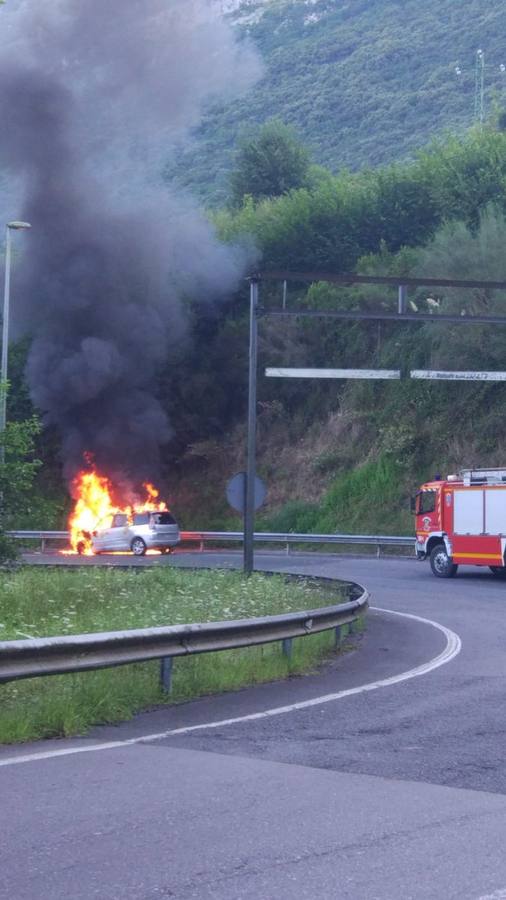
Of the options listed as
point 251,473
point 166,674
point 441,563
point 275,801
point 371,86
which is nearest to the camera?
point 275,801

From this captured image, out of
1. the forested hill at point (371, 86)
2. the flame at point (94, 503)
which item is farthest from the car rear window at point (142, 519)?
the forested hill at point (371, 86)

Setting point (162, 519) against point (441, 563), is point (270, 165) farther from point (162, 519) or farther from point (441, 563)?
point (441, 563)

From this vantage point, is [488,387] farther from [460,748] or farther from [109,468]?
[460,748]

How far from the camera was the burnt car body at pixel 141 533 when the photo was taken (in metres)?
38.0

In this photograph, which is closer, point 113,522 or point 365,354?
point 113,522

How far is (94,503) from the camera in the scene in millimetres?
42719

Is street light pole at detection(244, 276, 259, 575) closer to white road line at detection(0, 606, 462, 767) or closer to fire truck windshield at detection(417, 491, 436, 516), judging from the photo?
white road line at detection(0, 606, 462, 767)

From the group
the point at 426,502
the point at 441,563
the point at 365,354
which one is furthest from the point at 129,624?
the point at 365,354

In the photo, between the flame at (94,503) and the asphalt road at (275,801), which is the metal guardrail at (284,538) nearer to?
the flame at (94,503)

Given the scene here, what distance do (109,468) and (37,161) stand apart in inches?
443

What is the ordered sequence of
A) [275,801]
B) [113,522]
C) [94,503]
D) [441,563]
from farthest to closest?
[94,503] < [113,522] < [441,563] < [275,801]

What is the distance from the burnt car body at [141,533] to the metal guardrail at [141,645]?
25.1 meters

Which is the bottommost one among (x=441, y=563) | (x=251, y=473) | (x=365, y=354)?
(x=441, y=563)

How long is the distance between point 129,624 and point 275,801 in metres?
5.96
